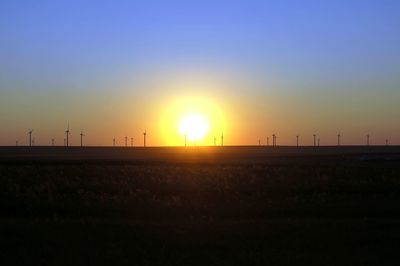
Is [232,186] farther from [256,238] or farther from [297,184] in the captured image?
[256,238]

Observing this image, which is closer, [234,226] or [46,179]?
[234,226]

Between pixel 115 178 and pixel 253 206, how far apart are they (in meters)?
21.7

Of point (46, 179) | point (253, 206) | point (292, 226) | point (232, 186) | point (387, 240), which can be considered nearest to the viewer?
point (387, 240)

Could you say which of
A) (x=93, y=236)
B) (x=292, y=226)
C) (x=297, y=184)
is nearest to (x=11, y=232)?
(x=93, y=236)

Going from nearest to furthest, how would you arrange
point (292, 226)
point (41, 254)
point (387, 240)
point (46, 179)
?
point (41, 254) → point (387, 240) → point (292, 226) → point (46, 179)

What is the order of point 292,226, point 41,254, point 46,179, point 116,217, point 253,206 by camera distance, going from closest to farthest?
point 41,254 < point 292,226 < point 116,217 < point 253,206 < point 46,179

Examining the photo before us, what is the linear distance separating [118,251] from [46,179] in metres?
31.5

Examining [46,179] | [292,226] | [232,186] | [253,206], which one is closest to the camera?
[292,226]

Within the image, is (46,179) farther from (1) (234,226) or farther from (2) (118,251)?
(2) (118,251)

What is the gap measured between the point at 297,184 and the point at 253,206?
1459 centimetres

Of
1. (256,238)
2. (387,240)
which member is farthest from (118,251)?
(387,240)

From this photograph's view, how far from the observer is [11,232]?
59.3ft

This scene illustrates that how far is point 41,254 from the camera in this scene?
15180 millimetres

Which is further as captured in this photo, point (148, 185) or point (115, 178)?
point (115, 178)
